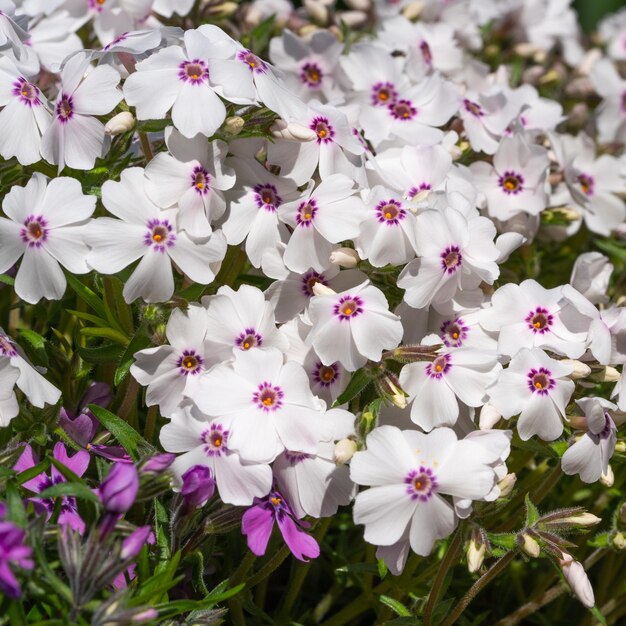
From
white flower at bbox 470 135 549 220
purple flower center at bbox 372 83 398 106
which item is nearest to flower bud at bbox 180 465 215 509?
white flower at bbox 470 135 549 220

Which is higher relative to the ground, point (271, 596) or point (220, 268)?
point (220, 268)

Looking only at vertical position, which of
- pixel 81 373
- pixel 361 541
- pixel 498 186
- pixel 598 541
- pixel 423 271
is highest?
pixel 423 271

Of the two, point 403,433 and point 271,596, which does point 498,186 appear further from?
point 271,596

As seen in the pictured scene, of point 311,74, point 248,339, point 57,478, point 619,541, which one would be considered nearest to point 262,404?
point 248,339

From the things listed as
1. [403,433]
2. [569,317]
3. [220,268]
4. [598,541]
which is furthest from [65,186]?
[598,541]

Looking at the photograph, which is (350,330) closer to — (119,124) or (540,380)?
(540,380)

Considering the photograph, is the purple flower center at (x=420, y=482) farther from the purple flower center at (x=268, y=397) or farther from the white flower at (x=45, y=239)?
the white flower at (x=45, y=239)

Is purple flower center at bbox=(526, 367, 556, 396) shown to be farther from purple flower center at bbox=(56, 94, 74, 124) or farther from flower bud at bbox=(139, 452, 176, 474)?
purple flower center at bbox=(56, 94, 74, 124)
